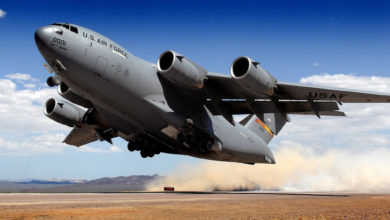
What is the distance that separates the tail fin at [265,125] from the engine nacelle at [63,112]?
995 centimetres

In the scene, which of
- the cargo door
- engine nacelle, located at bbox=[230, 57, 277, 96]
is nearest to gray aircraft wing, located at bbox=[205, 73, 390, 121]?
engine nacelle, located at bbox=[230, 57, 277, 96]

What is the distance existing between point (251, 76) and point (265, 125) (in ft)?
35.7

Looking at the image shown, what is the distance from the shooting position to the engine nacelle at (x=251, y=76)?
15141 mm

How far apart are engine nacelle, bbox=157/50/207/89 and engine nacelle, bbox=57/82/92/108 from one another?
5611 mm

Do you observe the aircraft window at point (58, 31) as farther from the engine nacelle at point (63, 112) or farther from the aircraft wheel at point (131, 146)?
the aircraft wheel at point (131, 146)

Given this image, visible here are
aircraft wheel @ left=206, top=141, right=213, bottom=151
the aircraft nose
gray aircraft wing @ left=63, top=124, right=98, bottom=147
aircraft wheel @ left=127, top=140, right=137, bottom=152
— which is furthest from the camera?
gray aircraft wing @ left=63, top=124, right=98, bottom=147

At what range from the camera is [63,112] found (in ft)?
67.9

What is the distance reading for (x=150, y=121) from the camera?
17.6 m

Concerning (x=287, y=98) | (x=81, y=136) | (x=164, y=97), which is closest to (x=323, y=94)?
(x=287, y=98)

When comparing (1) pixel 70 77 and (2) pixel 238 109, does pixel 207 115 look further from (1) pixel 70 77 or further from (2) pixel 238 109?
(1) pixel 70 77

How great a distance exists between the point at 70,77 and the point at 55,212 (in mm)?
6439

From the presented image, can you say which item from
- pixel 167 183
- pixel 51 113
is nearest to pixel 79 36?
pixel 51 113

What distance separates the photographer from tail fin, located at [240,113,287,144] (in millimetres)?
25031

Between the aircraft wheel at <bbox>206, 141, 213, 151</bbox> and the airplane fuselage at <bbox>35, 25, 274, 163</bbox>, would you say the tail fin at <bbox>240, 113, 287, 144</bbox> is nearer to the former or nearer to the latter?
the airplane fuselage at <bbox>35, 25, 274, 163</bbox>
